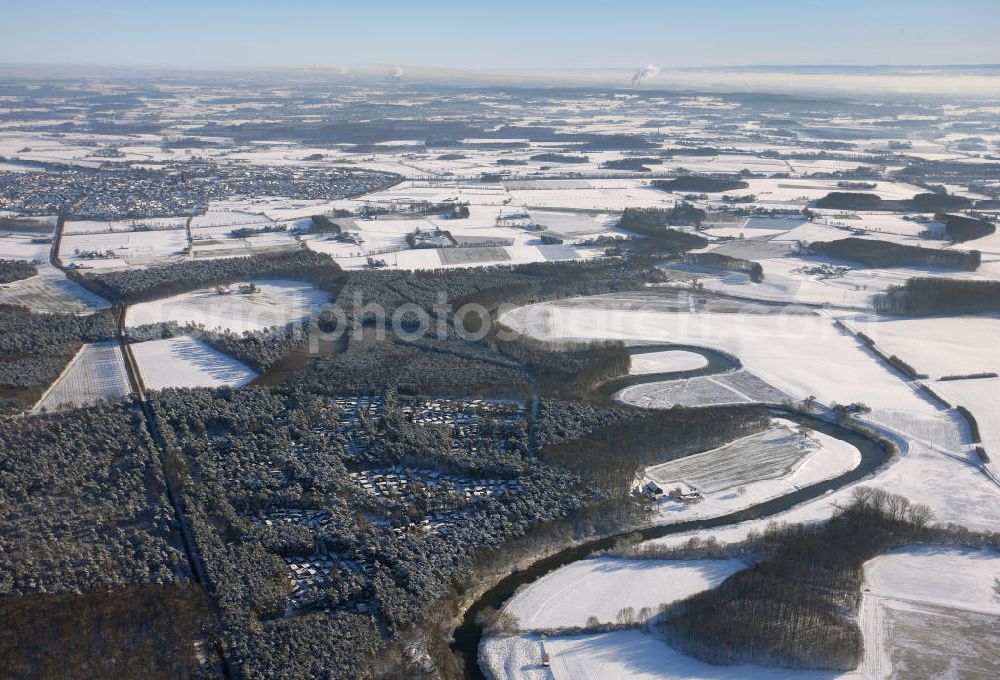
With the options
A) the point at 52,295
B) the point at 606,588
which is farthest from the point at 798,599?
the point at 52,295

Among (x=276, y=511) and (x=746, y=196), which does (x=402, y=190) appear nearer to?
(x=746, y=196)

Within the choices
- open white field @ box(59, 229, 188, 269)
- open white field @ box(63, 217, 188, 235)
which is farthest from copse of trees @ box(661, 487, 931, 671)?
open white field @ box(63, 217, 188, 235)

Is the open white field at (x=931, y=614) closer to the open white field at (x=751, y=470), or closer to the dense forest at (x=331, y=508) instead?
the open white field at (x=751, y=470)

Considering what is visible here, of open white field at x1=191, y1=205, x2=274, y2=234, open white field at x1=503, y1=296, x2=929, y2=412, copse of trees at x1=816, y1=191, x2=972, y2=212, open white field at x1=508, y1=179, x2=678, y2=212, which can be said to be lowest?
open white field at x1=503, y1=296, x2=929, y2=412

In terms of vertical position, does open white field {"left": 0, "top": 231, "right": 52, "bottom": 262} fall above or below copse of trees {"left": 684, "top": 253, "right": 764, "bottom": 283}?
below

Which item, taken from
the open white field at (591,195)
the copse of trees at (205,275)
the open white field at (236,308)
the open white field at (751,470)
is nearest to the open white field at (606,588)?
the open white field at (751,470)

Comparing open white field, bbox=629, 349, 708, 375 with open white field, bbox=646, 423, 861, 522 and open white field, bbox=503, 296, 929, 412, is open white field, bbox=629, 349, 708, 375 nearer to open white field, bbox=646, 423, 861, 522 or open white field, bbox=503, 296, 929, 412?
open white field, bbox=503, 296, 929, 412
